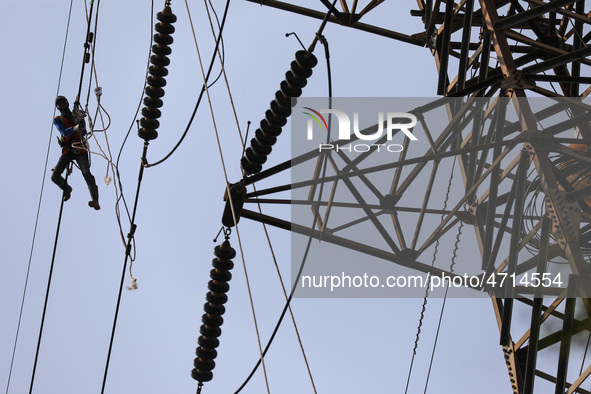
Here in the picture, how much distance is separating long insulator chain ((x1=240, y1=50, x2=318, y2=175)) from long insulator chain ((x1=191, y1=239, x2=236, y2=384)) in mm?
1507

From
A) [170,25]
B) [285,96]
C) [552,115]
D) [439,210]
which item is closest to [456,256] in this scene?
[439,210]

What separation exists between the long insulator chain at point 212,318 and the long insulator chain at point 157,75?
88.4 inches

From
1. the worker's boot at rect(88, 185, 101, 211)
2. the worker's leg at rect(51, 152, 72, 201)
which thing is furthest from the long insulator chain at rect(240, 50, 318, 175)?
the worker's leg at rect(51, 152, 72, 201)

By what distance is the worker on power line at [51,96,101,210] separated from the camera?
1616cm

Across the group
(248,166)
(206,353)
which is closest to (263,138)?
(248,166)

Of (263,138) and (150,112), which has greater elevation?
(150,112)

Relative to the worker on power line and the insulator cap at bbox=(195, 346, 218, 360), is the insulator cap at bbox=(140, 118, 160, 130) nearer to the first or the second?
the worker on power line

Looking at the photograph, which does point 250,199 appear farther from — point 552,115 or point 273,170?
point 552,115

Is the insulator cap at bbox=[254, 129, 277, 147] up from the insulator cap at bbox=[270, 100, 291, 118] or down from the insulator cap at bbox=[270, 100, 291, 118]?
down

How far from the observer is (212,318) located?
49.1 feet

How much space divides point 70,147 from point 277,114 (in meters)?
4.09

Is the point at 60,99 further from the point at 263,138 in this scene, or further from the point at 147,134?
the point at 263,138

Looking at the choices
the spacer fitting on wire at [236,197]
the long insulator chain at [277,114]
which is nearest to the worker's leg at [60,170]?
the spacer fitting on wire at [236,197]

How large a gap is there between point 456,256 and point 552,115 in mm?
2258
